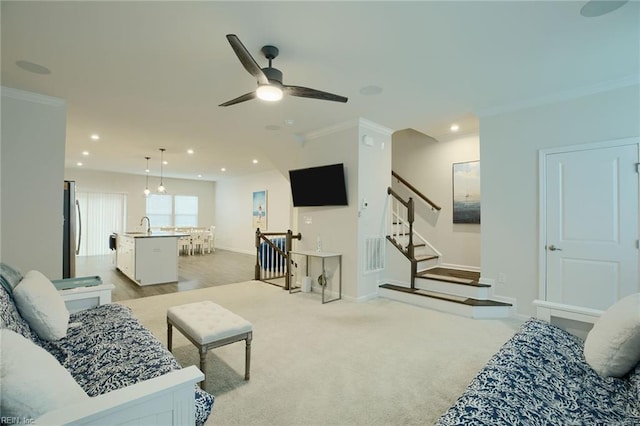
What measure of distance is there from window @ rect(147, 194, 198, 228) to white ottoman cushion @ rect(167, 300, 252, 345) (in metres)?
9.44

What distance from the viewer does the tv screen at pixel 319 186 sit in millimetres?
4703

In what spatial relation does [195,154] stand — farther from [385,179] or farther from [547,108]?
[547,108]

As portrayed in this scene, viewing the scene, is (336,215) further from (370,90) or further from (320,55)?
(320,55)

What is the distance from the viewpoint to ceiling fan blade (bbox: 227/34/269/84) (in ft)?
6.25

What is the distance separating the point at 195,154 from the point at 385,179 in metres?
4.64

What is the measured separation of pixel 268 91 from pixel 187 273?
551cm

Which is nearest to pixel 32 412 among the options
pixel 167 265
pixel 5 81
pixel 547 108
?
pixel 5 81

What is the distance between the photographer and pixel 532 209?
369 centimetres

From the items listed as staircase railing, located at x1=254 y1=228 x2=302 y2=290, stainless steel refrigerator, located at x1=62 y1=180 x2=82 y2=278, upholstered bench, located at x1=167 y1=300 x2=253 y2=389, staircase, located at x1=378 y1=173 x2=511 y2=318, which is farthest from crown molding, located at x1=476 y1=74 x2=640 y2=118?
stainless steel refrigerator, located at x1=62 y1=180 x2=82 y2=278

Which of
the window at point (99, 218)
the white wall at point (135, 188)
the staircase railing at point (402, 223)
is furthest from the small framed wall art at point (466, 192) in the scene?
the window at point (99, 218)

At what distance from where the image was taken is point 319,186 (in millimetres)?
4984

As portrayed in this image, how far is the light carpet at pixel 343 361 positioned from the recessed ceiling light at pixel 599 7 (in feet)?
9.21

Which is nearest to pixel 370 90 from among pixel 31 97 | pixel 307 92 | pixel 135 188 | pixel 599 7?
pixel 307 92

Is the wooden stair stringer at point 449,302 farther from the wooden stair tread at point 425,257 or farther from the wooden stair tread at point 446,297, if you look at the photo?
the wooden stair tread at point 425,257
